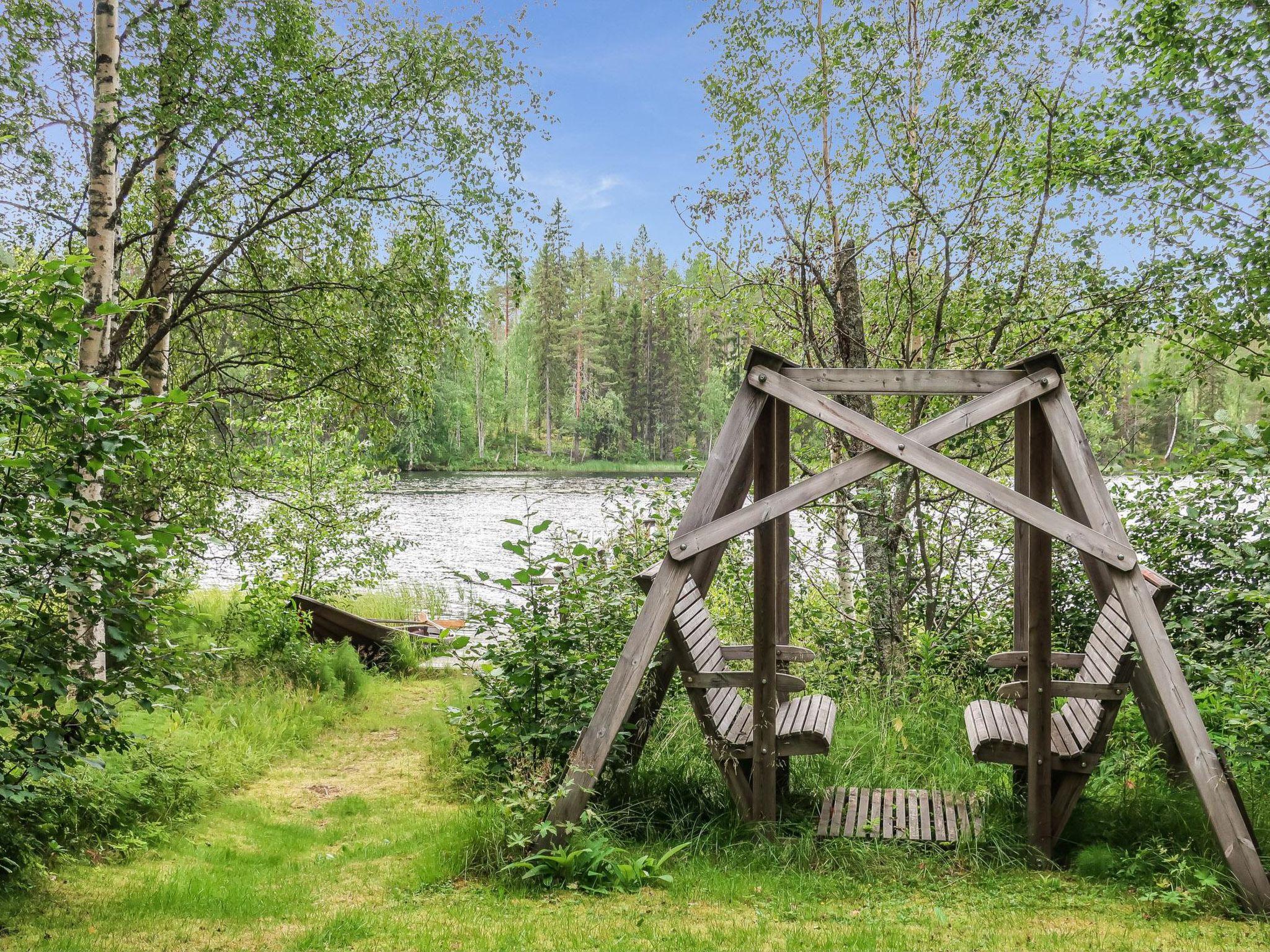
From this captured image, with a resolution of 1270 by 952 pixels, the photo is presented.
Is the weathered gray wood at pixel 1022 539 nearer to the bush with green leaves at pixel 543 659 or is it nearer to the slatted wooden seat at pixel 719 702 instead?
the slatted wooden seat at pixel 719 702

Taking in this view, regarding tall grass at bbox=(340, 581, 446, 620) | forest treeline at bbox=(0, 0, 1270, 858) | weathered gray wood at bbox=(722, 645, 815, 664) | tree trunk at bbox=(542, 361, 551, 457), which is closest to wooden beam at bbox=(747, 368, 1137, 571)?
forest treeline at bbox=(0, 0, 1270, 858)

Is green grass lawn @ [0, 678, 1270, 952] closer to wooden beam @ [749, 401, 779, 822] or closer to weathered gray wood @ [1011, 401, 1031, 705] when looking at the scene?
wooden beam @ [749, 401, 779, 822]

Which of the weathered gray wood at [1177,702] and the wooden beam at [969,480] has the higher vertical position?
the wooden beam at [969,480]

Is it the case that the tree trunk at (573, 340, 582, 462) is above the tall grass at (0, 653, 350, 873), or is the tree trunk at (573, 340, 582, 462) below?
above

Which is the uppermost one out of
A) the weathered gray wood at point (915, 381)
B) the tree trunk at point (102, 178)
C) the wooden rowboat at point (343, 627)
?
the tree trunk at point (102, 178)

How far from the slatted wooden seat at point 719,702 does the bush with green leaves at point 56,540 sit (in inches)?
97.4

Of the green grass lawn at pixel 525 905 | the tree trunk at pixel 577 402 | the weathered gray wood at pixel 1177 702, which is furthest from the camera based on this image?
the tree trunk at pixel 577 402

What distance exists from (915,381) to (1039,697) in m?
1.80

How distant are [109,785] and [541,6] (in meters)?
8.06

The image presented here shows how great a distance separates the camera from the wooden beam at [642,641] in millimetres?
4273

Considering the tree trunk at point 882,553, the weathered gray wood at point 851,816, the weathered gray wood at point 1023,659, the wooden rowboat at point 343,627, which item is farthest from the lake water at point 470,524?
the weathered gray wood at point 851,816

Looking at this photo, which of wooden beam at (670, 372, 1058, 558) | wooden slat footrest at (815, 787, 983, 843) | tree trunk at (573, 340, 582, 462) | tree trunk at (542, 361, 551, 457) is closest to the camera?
wooden beam at (670, 372, 1058, 558)

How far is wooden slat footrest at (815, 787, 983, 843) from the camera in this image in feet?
14.9

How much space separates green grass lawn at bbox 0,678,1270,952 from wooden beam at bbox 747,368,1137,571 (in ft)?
5.17
